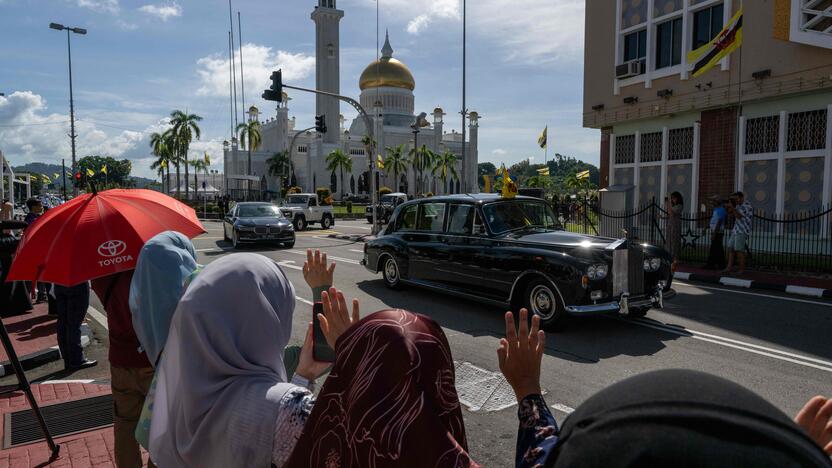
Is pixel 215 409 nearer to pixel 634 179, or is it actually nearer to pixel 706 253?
pixel 706 253

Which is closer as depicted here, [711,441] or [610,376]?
[711,441]

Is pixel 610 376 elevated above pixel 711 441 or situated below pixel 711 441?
below

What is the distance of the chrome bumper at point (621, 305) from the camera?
6.59 m

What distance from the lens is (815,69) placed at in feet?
44.2

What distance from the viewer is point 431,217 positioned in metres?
9.30

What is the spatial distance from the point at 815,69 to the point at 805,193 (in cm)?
320

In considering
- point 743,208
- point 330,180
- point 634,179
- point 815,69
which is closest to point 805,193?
point 815,69

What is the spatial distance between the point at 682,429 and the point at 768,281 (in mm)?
12343

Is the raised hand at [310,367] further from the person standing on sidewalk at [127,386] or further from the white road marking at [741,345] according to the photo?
the white road marking at [741,345]

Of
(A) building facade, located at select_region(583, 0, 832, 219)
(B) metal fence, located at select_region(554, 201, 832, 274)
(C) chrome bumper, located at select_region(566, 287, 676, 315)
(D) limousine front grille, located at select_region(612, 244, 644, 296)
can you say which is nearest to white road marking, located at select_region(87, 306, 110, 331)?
(C) chrome bumper, located at select_region(566, 287, 676, 315)

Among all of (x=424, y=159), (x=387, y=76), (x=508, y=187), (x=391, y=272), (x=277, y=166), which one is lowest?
(x=391, y=272)

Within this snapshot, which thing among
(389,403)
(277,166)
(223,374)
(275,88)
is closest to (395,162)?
(277,166)

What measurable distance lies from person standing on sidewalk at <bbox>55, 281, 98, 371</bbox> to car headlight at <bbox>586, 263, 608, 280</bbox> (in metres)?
5.70

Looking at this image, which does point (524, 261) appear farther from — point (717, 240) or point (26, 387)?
point (717, 240)
